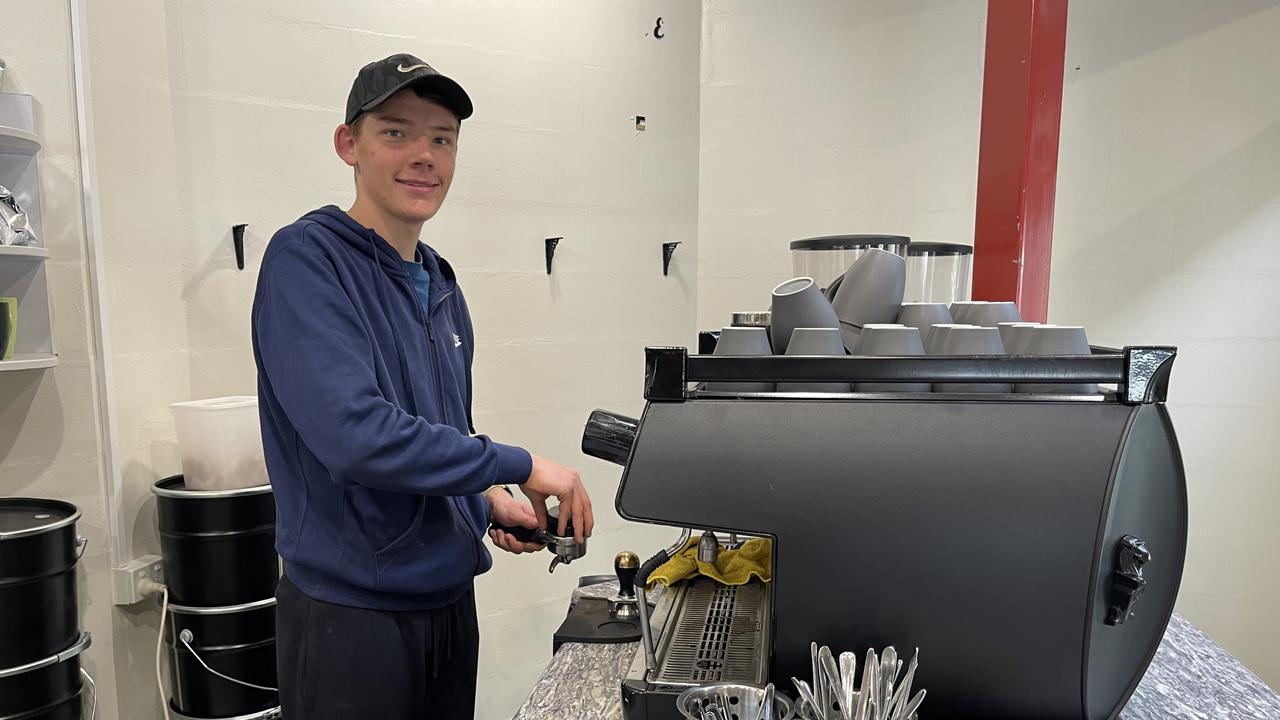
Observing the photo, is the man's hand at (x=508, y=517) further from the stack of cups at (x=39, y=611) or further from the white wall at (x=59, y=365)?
the white wall at (x=59, y=365)

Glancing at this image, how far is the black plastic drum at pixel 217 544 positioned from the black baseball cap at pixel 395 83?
1104 millimetres

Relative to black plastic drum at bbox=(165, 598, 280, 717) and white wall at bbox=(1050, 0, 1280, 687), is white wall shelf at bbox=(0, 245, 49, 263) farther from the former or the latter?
white wall at bbox=(1050, 0, 1280, 687)

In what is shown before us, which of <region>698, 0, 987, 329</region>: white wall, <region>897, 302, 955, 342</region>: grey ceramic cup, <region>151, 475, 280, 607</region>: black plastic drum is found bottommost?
<region>151, 475, 280, 607</region>: black plastic drum

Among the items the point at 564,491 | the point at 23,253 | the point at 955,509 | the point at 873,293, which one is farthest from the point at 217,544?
the point at 955,509

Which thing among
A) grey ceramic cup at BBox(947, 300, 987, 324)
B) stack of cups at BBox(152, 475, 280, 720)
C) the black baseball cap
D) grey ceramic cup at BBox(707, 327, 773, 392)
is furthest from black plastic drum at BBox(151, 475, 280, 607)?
grey ceramic cup at BBox(947, 300, 987, 324)

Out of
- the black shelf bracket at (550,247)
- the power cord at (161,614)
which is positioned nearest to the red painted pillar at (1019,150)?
the black shelf bracket at (550,247)

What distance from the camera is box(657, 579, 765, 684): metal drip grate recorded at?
0.92m

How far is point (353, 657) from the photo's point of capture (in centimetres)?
128

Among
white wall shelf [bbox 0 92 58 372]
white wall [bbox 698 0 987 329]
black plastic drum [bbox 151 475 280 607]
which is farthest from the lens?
white wall [bbox 698 0 987 329]

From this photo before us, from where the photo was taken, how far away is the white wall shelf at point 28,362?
170cm

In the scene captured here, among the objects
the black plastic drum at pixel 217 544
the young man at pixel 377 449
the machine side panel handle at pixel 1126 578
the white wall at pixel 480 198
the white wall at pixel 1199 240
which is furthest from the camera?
the white wall at pixel 1199 240

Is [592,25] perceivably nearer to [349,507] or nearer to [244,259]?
[244,259]

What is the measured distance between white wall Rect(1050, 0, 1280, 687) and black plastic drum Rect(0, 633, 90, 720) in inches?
123

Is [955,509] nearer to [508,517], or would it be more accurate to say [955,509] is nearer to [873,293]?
[873,293]
